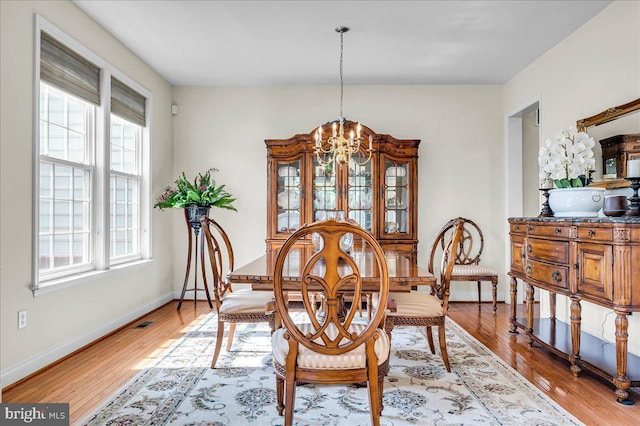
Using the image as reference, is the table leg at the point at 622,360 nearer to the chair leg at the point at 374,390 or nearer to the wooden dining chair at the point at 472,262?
the chair leg at the point at 374,390

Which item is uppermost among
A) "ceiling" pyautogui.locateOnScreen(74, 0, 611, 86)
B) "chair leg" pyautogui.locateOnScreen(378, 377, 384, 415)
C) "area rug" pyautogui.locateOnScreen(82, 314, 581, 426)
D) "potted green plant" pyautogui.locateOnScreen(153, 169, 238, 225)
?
"ceiling" pyautogui.locateOnScreen(74, 0, 611, 86)

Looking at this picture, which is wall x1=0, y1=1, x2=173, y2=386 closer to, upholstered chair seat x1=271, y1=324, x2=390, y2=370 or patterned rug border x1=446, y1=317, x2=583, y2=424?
upholstered chair seat x1=271, y1=324, x2=390, y2=370

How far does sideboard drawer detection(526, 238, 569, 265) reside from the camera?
8.91ft

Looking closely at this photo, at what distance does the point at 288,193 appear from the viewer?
4781 millimetres

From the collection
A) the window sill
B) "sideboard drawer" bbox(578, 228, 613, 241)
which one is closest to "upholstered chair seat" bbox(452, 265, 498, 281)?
"sideboard drawer" bbox(578, 228, 613, 241)

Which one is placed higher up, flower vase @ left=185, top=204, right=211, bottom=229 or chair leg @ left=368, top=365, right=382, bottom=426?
flower vase @ left=185, top=204, right=211, bottom=229

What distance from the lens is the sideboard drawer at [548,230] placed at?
2.71 m

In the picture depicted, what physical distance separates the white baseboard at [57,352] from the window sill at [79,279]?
429 millimetres

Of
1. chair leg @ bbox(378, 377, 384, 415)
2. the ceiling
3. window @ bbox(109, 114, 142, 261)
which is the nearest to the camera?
chair leg @ bbox(378, 377, 384, 415)

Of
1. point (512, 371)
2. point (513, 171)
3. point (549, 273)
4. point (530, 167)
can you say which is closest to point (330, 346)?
point (512, 371)

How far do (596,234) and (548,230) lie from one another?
0.49m

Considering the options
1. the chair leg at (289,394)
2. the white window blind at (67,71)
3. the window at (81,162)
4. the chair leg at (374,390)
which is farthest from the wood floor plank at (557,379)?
the white window blind at (67,71)

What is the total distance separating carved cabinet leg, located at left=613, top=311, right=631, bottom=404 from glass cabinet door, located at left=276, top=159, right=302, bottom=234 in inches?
126

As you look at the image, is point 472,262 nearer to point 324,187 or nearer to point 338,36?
point 324,187
